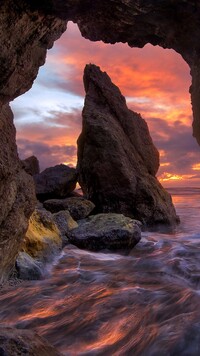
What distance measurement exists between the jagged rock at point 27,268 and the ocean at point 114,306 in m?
0.15

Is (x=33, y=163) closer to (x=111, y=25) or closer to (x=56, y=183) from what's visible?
(x=56, y=183)

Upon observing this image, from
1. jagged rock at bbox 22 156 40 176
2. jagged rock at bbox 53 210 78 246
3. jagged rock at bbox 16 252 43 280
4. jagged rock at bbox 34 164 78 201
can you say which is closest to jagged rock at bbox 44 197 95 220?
jagged rock at bbox 53 210 78 246

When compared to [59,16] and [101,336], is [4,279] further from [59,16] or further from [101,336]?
[59,16]

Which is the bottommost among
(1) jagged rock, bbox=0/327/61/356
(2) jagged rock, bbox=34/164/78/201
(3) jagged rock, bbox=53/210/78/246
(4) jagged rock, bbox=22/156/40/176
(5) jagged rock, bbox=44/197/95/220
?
(1) jagged rock, bbox=0/327/61/356

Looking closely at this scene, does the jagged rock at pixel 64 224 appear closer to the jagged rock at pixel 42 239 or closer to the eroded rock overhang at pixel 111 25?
the jagged rock at pixel 42 239

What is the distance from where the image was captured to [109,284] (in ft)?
19.4

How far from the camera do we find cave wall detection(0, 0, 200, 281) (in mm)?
3863

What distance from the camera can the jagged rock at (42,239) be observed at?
700 cm

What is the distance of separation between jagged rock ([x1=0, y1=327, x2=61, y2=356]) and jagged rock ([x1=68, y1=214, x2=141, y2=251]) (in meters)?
5.89

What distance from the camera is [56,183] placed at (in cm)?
1459

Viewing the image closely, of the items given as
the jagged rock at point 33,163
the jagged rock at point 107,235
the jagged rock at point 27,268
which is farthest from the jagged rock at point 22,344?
the jagged rock at point 33,163

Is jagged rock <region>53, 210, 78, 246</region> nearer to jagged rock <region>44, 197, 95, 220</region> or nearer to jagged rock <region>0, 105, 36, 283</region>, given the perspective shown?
jagged rock <region>44, 197, 95, 220</region>

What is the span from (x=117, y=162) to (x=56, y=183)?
353 cm

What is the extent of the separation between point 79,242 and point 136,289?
3304mm
